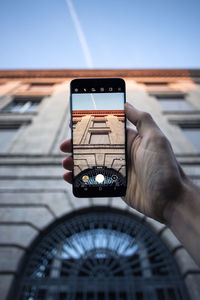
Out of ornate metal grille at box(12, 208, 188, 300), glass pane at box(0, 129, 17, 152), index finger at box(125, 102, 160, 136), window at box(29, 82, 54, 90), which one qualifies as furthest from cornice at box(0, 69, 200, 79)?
index finger at box(125, 102, 160, 136)

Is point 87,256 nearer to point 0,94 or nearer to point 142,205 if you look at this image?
point 142,205

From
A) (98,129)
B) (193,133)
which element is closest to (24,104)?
(193,133)

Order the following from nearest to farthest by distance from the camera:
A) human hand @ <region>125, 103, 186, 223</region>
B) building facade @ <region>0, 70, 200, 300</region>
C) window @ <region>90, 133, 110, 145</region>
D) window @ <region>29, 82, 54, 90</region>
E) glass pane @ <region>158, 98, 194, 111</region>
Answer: human hand @ <region>125, 103, 186, 223</region>
window @ <region>90, 133, 110, 145</region>
building facade @ <region>0, 70, 200, 300</region>
glass pane @ <region>158, 98, 194, 111</region>
window @ <region>29, 82, 54, 90</region>

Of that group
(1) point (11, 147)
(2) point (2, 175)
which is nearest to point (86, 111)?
(2) point (2, 175)

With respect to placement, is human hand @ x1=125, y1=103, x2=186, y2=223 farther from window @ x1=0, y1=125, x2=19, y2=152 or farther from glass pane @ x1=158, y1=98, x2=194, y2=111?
glass pane @ x1=158, y1=98, x2=194, y2=111

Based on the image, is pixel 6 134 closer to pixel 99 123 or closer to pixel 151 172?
pixel 99 123

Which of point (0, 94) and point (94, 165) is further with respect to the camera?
point (0, 94)
